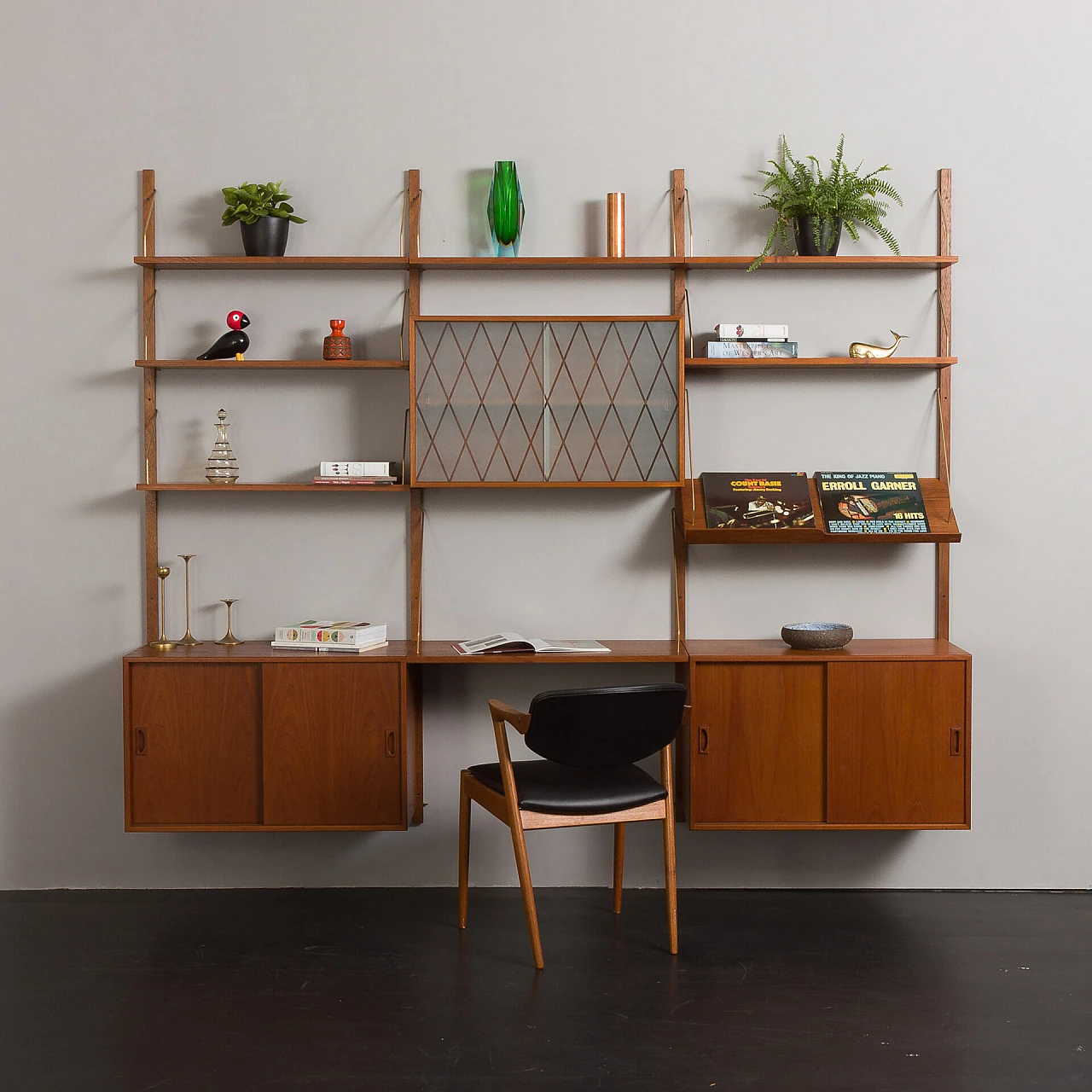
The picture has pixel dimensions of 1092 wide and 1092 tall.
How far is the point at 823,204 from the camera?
3.51m

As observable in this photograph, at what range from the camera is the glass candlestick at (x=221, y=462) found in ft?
11.8

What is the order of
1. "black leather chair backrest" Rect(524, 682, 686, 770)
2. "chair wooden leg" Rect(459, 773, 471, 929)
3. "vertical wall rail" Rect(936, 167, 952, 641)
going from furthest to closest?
"vertical wall rail" Rect(936, 167, 952, 641), "chair wooden leg" Rect(459, 773, 471, 929), "black leather chair backrest" Rect(524, 682, 686, 770)

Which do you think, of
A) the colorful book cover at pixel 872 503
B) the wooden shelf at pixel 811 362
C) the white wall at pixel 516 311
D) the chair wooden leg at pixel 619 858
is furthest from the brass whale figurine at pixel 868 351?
the chair wooden leg at pixel 619 858

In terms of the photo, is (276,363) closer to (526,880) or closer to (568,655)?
(568,655)

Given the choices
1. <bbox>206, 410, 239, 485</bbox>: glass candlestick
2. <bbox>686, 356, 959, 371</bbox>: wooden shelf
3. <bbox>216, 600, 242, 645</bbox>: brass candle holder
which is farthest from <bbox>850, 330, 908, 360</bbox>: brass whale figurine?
<bbox>216, 600, 242, 645</bbox>: brass candle holder

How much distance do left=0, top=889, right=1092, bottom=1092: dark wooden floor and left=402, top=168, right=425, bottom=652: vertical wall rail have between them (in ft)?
3.23

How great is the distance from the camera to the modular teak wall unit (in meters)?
3.35

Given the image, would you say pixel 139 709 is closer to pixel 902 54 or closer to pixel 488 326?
pixel 488 326

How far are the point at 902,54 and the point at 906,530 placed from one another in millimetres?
1654

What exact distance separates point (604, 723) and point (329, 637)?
1076mm

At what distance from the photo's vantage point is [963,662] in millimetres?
3346

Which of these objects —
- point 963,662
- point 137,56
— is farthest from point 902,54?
point 137,56

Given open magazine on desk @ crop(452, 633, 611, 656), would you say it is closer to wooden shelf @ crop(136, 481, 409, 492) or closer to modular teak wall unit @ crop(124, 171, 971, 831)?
modular teak wall unit @ crop(124, 171, 971, 831)

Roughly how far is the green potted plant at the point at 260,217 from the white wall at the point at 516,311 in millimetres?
143
